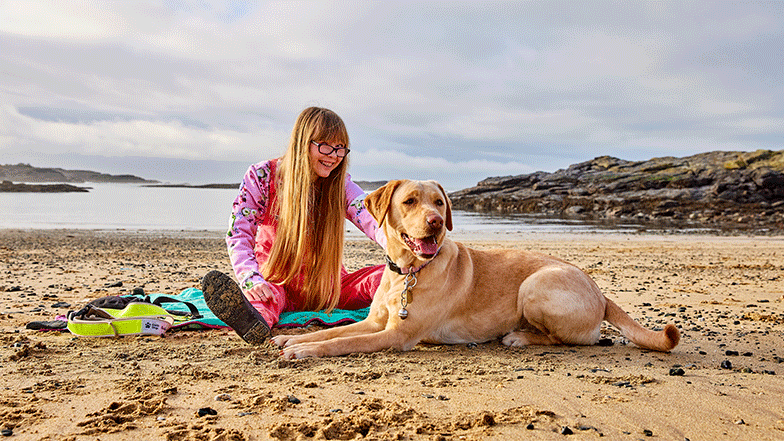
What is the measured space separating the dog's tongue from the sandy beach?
82 centimetres

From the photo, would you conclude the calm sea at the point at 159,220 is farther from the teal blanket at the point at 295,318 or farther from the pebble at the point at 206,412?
the pebble at the point at 206,412

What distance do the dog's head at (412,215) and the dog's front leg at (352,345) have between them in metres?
0.64

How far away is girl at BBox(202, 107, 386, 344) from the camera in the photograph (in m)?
4.86

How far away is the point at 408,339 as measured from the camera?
4133 millimetres

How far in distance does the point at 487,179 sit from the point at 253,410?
60301 mm

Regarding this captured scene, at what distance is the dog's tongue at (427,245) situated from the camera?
13.0 feet

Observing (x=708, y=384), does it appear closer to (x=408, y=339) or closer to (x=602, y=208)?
(x=408, y=339)

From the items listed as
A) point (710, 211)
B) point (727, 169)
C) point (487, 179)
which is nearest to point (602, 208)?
point (710, 211)

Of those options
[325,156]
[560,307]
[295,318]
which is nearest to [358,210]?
[325,156]

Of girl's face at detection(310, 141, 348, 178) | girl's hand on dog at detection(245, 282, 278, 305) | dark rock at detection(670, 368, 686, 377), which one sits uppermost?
girl's face at detection(310, 141, 348, 178)

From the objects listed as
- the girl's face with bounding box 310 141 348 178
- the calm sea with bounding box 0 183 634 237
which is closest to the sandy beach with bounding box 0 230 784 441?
the girl's face with bounding box 310 141 348 178

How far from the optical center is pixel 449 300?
14.1ft

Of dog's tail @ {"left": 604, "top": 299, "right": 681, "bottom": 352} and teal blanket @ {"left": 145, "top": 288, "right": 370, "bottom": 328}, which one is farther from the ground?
dog's tail @ {"left": 604, "top": 299, "right": 681, "bottom": 352}

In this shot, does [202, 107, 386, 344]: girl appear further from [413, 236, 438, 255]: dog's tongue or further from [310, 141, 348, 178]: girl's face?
[413, 236, 438, 255]: dog's tongue
